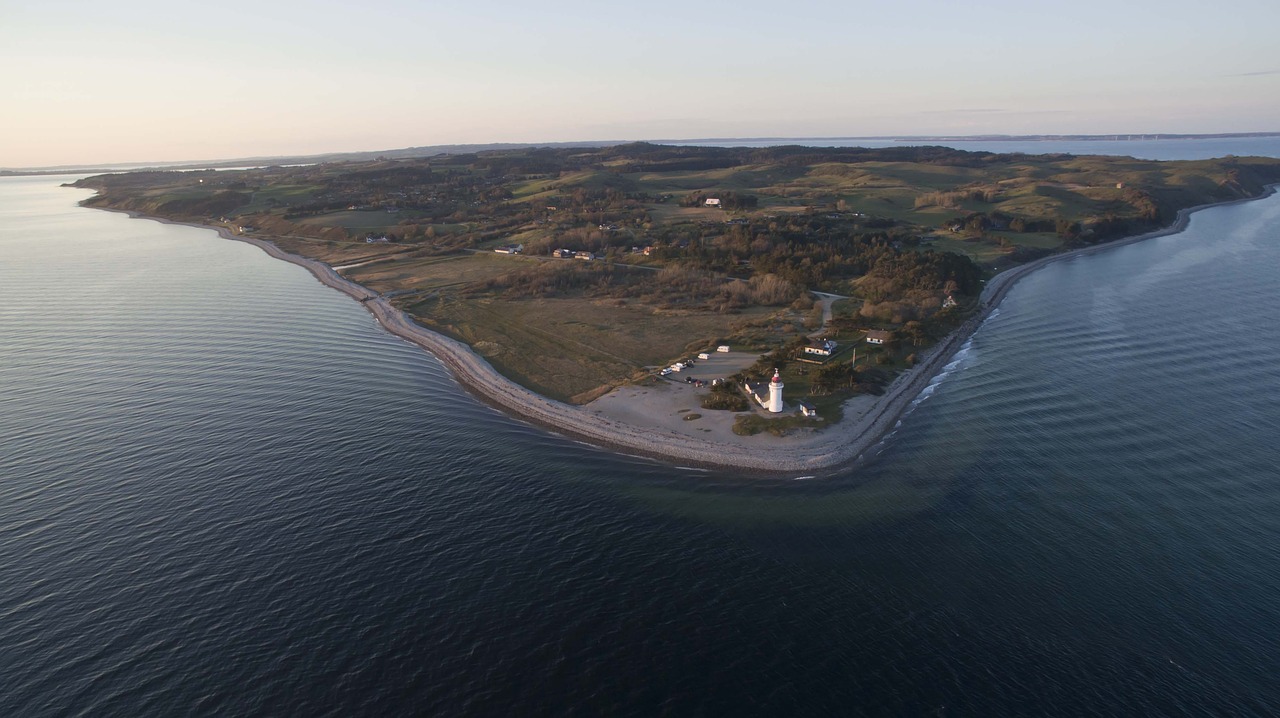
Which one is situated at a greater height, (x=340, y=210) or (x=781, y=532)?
(x=340, y=210)

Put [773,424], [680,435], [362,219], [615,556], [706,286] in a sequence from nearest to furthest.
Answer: [615,556], [680,435], [773,424], [706,286], [362,219]

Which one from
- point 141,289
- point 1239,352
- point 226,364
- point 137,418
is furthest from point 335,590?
point 141,289

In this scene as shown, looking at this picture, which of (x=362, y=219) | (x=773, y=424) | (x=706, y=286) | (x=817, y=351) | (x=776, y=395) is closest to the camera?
(x=773, y=424)

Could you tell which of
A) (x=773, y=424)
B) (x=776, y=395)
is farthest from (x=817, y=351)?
(x=773, y=424)

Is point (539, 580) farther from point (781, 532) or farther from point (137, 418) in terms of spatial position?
point (137, 418)

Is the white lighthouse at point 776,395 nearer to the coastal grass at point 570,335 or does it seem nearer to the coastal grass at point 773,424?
the coastal grass at point 773,424

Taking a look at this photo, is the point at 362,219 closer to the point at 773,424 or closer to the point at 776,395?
the point at 776,395

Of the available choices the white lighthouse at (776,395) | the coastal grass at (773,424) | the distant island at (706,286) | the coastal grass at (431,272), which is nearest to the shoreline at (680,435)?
the distant island at (706,286)
